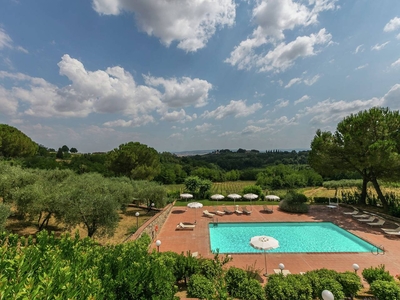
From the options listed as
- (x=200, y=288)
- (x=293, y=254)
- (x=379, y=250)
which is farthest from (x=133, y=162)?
(x=379, y=250)

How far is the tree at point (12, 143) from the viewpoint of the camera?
1451 inches

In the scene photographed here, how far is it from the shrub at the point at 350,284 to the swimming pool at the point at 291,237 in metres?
5.56

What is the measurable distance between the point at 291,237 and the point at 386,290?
9.27 m

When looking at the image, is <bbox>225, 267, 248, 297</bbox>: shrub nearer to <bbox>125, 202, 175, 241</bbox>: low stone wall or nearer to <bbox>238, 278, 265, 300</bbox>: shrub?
<bbox>238, 278, 265, 300</bbox>: shrub

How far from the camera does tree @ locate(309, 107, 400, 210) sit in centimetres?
1741

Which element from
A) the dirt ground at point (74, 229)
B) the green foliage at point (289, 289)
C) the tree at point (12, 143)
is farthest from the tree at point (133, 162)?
the green foliage at point (289, 289)

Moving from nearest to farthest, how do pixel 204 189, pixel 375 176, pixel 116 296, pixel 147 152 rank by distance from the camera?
pixel 116 296
pixel 375 176
pixel 204 189
pixel 147 152

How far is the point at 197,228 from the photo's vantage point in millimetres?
16688

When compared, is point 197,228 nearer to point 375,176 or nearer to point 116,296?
point 116,296

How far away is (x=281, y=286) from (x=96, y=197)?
10.3 m

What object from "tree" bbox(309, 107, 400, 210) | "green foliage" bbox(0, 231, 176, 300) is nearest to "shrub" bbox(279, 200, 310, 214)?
"tree" bbox(309, 107, 400, 210)

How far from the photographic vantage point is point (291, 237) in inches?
619

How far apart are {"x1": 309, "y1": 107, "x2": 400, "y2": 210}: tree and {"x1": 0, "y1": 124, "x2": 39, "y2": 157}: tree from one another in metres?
49.5

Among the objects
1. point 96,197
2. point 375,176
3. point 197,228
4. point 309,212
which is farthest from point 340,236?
point 96,197
